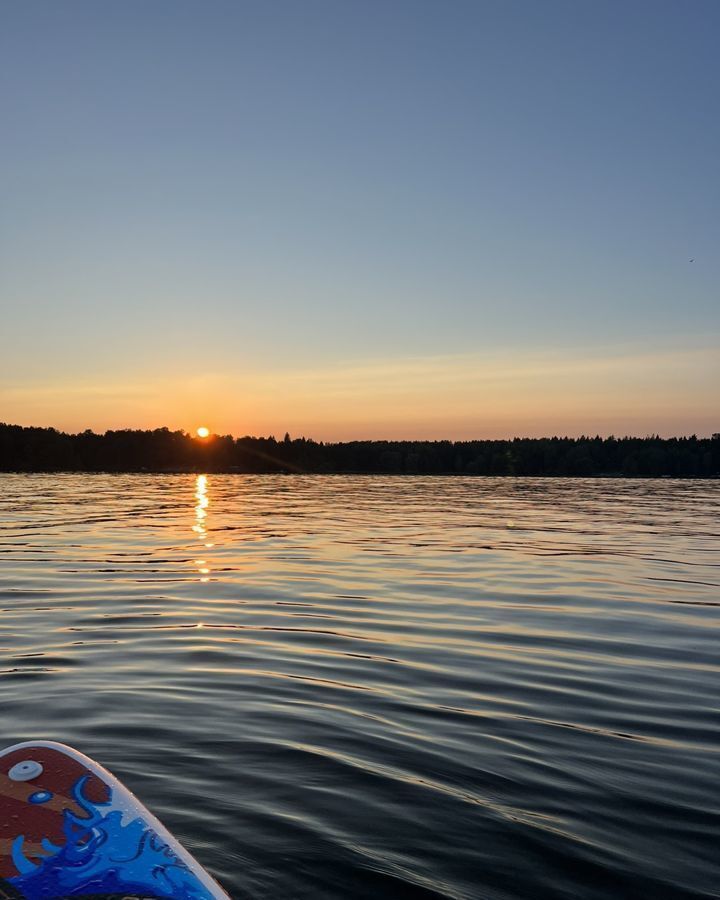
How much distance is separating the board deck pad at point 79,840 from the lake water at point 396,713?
610 mm

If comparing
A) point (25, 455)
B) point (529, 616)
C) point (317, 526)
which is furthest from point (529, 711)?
point (25, 455)

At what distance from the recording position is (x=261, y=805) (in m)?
5.21

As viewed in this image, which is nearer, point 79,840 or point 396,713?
point 79,840

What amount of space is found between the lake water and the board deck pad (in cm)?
61

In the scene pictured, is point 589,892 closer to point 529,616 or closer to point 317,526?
point 529,616

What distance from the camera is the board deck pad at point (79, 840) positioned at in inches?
141

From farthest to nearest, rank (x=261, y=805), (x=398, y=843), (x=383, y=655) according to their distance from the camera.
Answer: (x=383, y=655) → (x=261, y=805) → (x=398, y=843)

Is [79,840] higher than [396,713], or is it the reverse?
[79,840]

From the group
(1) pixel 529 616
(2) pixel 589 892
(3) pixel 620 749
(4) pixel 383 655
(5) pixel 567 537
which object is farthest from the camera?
(5) pixel 567 537

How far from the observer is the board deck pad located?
359cm

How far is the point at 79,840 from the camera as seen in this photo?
3.94 m

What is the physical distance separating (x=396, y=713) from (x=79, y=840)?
3.98 m

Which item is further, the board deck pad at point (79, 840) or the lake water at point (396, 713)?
the lake water at point (396, 713)

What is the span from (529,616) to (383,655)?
3553 millimetres
